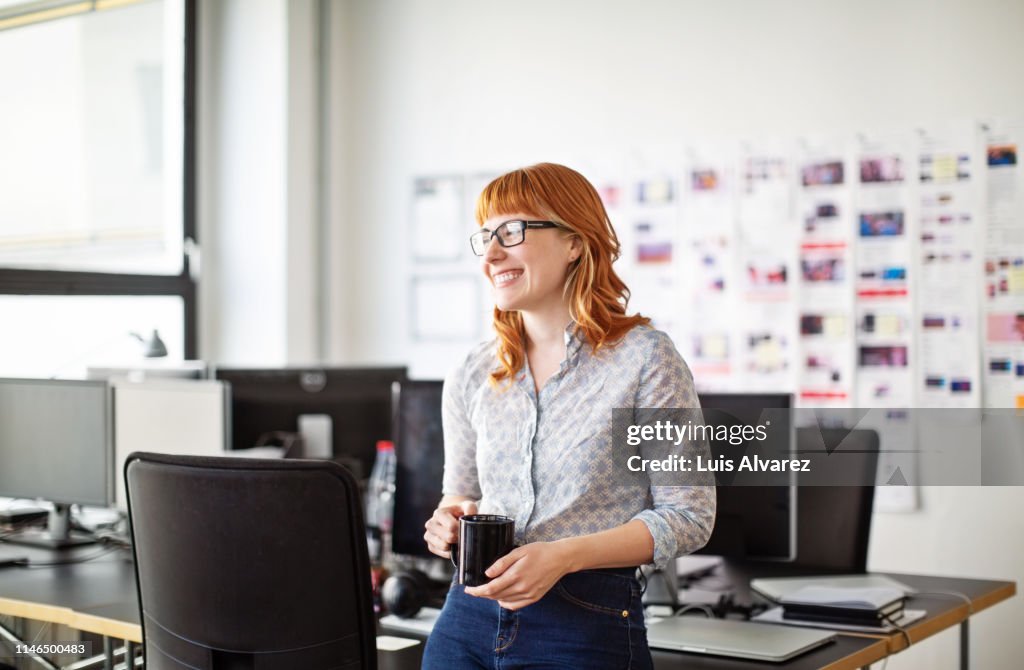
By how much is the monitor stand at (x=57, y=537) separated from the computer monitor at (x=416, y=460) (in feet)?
3.37

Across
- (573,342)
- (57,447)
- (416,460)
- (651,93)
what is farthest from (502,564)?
(651,93)

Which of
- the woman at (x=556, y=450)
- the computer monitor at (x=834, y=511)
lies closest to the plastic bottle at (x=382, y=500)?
the computer monitor at (x=834, y=511)

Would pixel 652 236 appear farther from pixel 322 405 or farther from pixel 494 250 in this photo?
pixel 494 250

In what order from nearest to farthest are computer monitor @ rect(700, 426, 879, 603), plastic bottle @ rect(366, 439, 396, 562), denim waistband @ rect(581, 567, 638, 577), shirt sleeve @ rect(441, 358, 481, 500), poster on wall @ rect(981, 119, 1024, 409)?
denim waistband @ rect(581, 567, 638, 577), shirt sleeve @ rect(441, 358, 481, 500), computer monitor @ rect(700, 426, 879, 603), plastic bottle @ rect(366, 439, 396, 562), poster on wall @ rect(981, 119, 1024, 409)

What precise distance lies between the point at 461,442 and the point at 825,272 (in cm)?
218

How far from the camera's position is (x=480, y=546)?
141 centimetres

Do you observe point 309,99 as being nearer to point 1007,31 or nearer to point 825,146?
point 825,146

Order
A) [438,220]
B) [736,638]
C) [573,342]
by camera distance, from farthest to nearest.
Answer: [438,220] → [736,638] → [573,342]

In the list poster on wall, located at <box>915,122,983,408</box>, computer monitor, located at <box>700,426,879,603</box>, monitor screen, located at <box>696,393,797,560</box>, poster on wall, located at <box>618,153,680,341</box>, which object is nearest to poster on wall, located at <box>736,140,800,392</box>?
poster on wall, located at <box>618,153,680,341</box>

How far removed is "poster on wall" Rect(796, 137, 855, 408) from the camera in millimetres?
3549

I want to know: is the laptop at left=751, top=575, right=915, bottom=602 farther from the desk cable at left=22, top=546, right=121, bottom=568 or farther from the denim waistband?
the desk cable at left=22, top=546, right=121, bottom=568

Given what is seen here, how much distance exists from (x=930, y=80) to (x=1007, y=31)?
10.1 inches

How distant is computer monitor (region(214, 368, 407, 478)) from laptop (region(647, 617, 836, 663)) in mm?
1099

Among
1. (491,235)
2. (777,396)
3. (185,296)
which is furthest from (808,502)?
(185,296)
